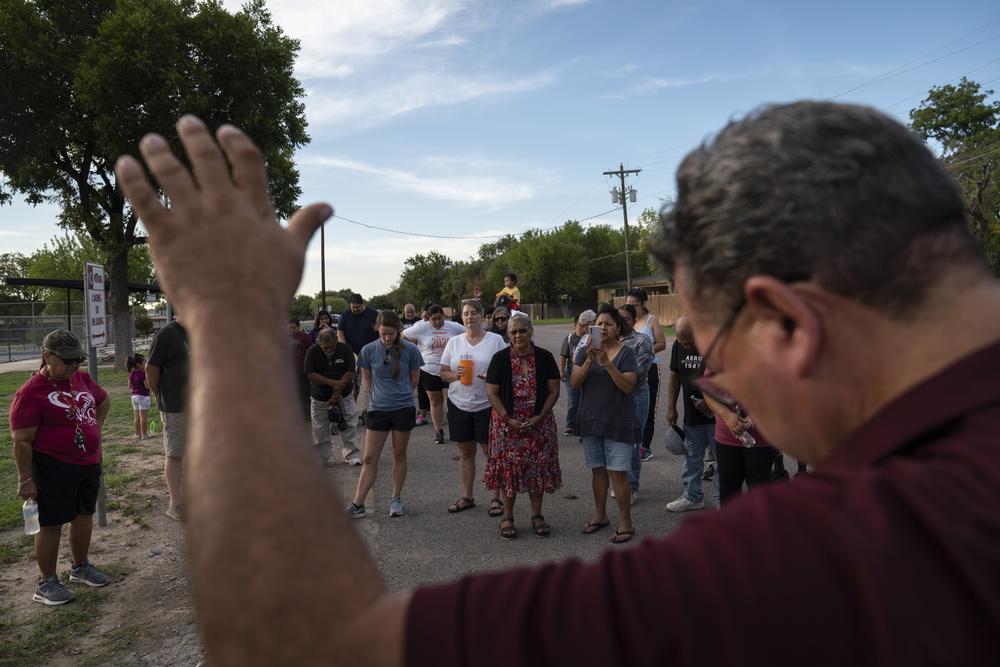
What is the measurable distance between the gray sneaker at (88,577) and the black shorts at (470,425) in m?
3.20

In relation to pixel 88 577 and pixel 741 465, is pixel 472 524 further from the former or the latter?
pixel 88 577

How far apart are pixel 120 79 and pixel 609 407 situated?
61.3ft

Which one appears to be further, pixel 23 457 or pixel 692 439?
pixel 692 439

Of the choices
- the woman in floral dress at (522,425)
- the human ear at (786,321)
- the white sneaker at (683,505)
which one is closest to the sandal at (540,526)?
the woman in floral dress at (522,425)

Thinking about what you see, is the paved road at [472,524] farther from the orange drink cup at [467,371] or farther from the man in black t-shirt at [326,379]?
the orange drink cup at [467,371]

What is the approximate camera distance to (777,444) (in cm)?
94

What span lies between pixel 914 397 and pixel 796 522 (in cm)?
23

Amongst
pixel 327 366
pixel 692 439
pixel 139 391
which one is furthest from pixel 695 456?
pixel 139 391

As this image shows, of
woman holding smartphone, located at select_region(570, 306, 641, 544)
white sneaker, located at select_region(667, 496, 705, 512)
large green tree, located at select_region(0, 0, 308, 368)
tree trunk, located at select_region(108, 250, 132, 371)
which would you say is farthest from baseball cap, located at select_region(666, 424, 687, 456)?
tree trunk, located at select_region(108, 250, 132, 371)

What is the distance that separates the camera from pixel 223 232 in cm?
81

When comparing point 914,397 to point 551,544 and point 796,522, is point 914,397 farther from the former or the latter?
point 551,544

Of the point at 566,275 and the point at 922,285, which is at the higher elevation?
the point at 566,275

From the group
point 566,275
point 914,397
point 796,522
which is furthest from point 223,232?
point 566,275

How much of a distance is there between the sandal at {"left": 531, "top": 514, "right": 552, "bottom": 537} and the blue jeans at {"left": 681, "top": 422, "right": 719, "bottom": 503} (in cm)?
144
